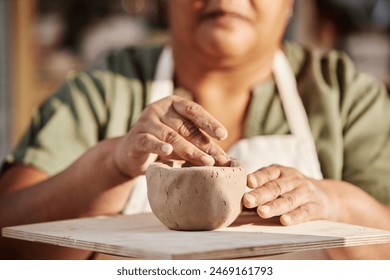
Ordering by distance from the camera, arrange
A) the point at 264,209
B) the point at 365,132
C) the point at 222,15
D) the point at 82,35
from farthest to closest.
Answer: the point at 82,35 < the point at 365,132 < the point at 222,15 < the point at 264,209

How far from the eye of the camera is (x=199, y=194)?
1064 mm

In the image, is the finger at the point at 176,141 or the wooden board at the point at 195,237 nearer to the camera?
the wooden board at the point at 195,237

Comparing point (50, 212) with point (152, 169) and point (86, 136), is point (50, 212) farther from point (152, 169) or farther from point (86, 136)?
point (152, 169)

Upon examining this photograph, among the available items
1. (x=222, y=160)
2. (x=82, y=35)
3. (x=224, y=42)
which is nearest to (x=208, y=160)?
(x=222, y=160)

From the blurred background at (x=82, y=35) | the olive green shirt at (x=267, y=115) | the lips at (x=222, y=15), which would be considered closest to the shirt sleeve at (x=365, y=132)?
the olive green shirt at (x=267, y=115)

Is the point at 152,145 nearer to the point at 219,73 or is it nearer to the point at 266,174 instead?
the point at 266,174

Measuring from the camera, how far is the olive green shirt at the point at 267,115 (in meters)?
1.67

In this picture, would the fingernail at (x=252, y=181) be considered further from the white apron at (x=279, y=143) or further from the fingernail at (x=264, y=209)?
the white apron at (x=279, y=143)

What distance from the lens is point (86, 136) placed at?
1.72 meters

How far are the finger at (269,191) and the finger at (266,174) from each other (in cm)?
1

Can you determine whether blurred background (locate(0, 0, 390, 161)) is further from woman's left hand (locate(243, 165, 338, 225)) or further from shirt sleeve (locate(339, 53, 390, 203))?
woman's left hand (locate(243, 165, 338, 225))

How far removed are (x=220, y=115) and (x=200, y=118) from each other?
0.53m

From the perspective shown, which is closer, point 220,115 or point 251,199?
point 251,199

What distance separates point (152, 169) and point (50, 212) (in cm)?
44
